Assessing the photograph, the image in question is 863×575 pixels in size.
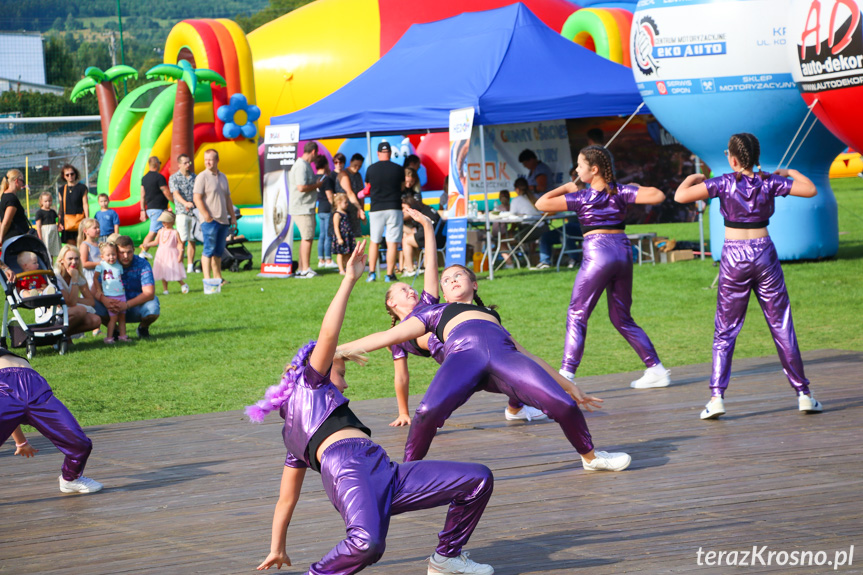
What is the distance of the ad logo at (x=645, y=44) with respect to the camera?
1409cm

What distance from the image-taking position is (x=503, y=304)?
12711 mm

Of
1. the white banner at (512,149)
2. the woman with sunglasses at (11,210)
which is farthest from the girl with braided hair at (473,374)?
the white banner at (512,149)

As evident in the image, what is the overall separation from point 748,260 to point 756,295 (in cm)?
24

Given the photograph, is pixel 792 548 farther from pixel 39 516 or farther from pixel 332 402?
pixel 39 516

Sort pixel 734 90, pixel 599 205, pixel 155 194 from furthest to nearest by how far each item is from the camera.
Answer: pixel 155 194 → pixel 734 90 → pixel 599 205

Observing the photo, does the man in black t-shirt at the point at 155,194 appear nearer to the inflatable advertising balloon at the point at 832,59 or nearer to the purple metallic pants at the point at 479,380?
the inflatable advertising balloon at the point at 832,59

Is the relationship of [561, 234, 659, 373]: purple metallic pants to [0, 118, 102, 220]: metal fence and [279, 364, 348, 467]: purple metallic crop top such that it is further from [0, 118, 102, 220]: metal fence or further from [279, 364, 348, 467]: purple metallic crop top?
[0, 118, 102, 220]: metal fence

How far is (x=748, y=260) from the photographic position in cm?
645

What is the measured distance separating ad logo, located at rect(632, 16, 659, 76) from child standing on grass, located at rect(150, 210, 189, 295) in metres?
7.26

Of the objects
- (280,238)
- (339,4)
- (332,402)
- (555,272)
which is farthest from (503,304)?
(339,4)

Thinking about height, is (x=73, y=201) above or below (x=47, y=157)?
below

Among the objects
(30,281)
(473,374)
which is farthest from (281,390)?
(30,281)

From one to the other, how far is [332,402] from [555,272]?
1237 cm

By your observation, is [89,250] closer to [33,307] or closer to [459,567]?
[33,307]
